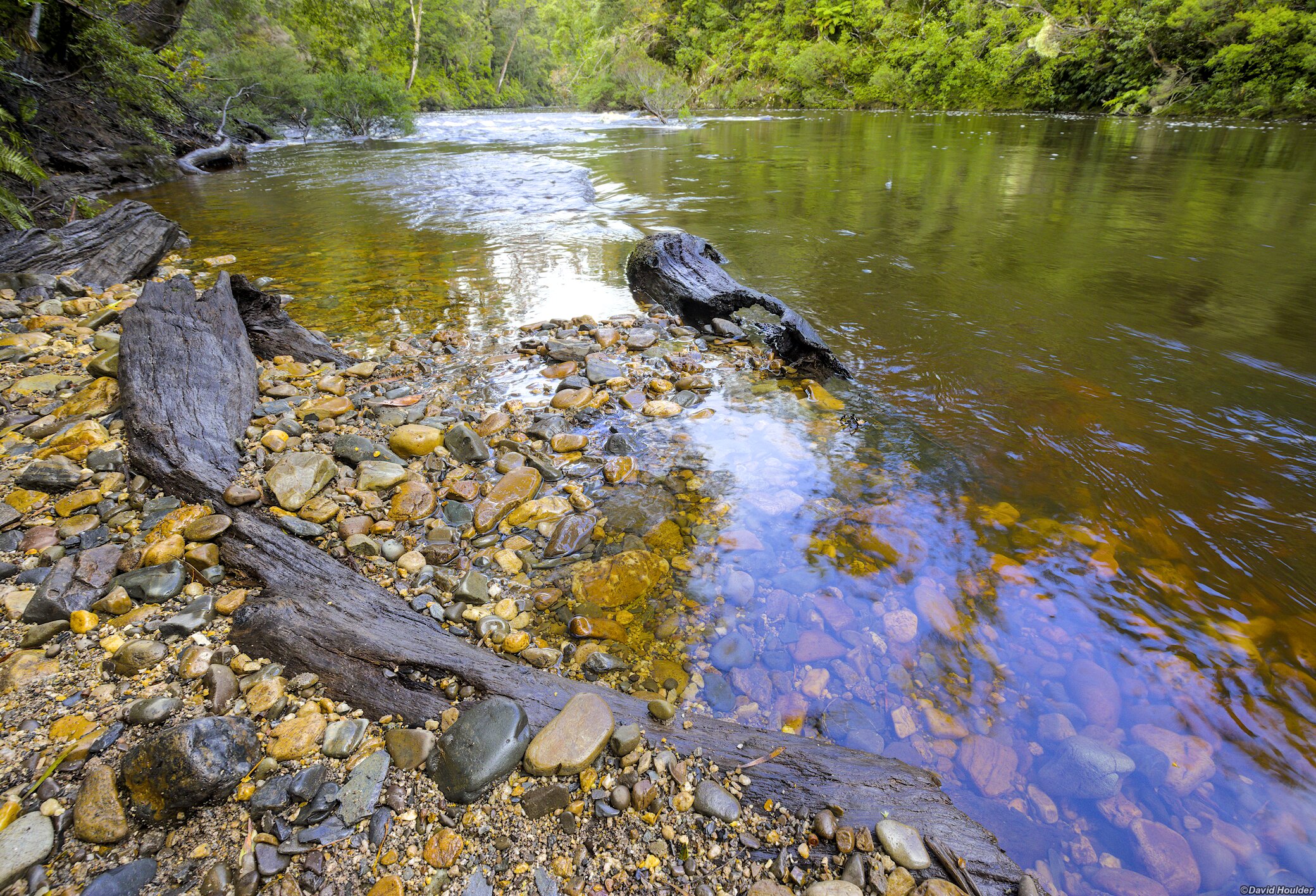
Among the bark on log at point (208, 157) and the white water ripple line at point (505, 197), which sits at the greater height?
the bark on log at point (208, 157)

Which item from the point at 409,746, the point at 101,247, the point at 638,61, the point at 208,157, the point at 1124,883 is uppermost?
the point at 638,61

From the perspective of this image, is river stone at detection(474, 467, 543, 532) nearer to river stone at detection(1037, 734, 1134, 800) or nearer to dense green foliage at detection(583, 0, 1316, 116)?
river stone at detection(1037, 734, 1134, 800)

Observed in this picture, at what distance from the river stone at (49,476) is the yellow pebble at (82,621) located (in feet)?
2.79

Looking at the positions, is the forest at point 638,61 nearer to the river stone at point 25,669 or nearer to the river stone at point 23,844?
the river stone at point 25,669

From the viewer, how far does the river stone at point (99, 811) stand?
4.05ft

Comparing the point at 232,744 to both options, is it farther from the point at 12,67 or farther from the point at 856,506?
the point at 12,67

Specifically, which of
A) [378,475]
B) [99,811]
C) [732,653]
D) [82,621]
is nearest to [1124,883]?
[732,653]

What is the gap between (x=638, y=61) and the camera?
34062 millimetres

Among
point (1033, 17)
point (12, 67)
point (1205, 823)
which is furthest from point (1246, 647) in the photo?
point (1033, 17)

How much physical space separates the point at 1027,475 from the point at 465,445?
2813 millimetres

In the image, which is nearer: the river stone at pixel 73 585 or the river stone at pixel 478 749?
the river stone at pixel 478 749

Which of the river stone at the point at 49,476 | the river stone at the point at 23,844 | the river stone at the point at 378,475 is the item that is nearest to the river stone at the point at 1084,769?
the river stone at the point at 23,844

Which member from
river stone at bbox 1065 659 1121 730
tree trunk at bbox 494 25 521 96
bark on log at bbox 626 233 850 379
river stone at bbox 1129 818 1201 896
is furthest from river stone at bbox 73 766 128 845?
tree trunk at bbox 494 25 521 96

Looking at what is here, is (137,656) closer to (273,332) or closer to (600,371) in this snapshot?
(600,371)
